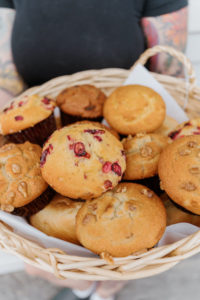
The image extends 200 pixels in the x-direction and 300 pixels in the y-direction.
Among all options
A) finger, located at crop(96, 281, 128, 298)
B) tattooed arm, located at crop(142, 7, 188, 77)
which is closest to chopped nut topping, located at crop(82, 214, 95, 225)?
finger, located at crop(96, 281, 128, 298)

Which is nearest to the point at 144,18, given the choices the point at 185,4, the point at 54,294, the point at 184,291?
the point at 185,4

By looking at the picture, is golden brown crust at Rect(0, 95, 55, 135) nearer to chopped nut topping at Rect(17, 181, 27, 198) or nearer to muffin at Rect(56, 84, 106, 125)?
muffin at Rect(56, 84, 106, 125)

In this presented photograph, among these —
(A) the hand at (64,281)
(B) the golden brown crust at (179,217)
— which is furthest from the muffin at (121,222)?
(A) the hand at (64,281)

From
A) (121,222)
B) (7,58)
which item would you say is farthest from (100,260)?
(7,58)

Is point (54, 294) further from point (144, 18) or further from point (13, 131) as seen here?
point (144, 18)

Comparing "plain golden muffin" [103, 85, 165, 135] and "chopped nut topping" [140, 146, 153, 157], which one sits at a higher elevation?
"plain golden muffin" [103, 85, 165, 135]

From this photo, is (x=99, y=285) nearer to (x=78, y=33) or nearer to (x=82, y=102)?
(x=82, y=102)
